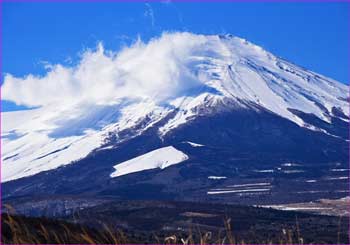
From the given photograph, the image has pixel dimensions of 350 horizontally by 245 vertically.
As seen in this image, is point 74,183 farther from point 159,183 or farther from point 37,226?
point 37,226

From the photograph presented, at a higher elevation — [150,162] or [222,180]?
[150,162]

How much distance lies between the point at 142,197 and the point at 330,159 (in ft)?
195

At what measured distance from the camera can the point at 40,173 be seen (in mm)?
194750

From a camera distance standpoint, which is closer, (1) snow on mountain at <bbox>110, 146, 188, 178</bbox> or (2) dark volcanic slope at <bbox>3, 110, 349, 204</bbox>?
(2) dark volcanic slope at <bbox>3, 110, 349, 204</bbox>

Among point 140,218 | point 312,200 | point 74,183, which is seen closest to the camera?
point 140,218

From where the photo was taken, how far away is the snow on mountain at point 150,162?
182875mm

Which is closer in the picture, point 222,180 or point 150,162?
point 222,180

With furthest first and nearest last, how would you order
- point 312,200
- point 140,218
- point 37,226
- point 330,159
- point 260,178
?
point 330,159 → point 260,178 → point 312,200 → point 140,218 → point 37,226

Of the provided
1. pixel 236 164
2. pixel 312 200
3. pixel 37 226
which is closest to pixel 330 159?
pixel 236 164

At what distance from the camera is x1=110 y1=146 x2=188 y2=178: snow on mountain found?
600 feet

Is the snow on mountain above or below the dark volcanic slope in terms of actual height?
above

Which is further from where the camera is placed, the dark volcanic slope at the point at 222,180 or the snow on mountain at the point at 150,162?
the snow on mountain at the point at 150,162

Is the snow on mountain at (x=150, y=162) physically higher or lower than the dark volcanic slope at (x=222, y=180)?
higher

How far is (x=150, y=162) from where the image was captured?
188750mm
